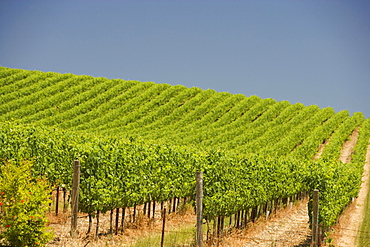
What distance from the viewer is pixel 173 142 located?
145 feet

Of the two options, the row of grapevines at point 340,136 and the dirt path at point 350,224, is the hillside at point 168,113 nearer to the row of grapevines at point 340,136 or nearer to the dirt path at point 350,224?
the row of grapevines at point 340,136

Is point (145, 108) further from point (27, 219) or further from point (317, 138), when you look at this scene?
point (27, 219)

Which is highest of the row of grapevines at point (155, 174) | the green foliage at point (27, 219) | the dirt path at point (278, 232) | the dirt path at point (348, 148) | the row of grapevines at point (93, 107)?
the row of grapevines at point (93, 107)

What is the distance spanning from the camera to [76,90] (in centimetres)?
6356

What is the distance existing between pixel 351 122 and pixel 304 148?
20.7 m

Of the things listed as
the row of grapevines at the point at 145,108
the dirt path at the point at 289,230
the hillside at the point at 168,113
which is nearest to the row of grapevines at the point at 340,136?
the hillside at the point at 168,113

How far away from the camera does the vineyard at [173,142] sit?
1563 cm

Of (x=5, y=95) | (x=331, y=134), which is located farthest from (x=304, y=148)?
(x=5, y=95)

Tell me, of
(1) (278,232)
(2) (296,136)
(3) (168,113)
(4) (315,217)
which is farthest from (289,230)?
(3) (168,113)

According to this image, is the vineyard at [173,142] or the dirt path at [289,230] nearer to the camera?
the vineyard at [173,142]

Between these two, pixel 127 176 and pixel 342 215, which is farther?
pixel 342 215

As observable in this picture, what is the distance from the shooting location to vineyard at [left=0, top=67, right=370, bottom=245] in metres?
15.6

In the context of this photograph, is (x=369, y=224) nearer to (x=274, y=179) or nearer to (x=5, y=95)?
(x=274, y=179)

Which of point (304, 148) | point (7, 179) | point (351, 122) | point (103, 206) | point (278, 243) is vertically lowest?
point (278, 243)
